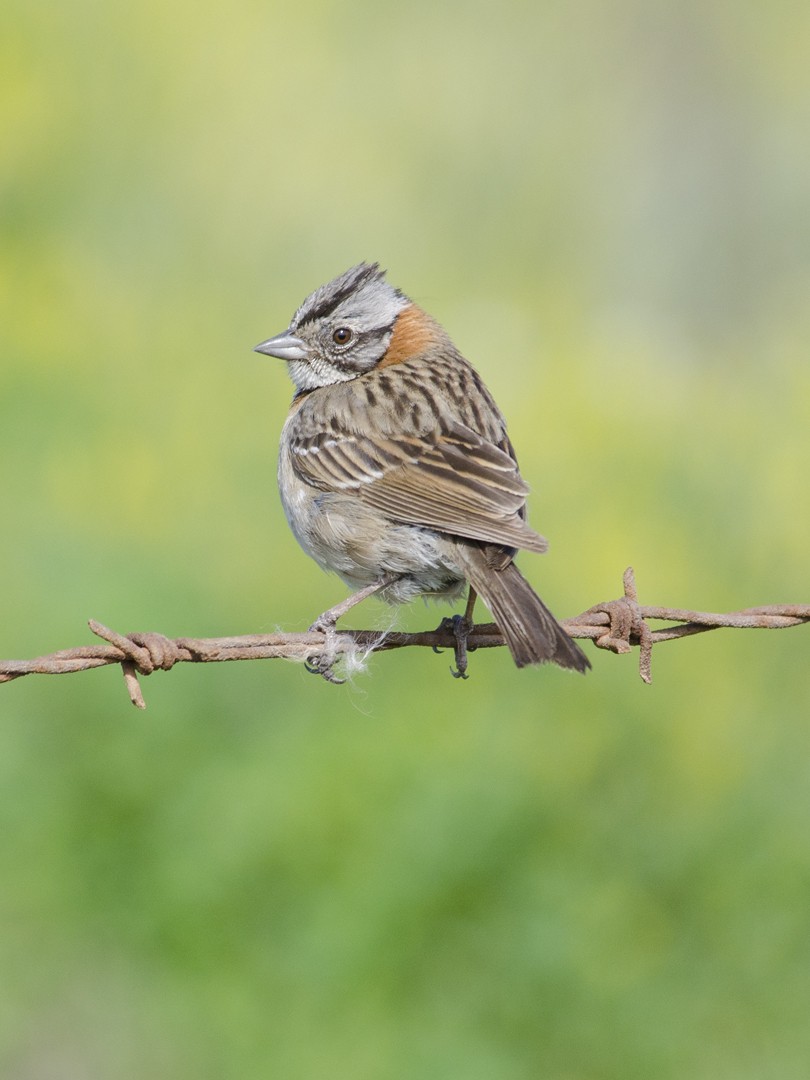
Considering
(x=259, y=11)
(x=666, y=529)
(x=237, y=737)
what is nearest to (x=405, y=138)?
(x=259, y=11)

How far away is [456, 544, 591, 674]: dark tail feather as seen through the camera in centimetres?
362

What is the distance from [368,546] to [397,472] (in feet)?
0.77

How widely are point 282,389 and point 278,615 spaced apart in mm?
1905

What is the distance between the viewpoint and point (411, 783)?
17.2ft

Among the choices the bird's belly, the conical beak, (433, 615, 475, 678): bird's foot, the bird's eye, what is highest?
the bird's eye

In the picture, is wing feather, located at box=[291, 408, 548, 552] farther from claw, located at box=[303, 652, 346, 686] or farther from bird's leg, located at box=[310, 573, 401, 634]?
claw, located at box=[303, 652, 346, 686]

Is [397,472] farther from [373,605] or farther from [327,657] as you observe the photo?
[373,605]

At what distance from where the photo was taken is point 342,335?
17.3 ft

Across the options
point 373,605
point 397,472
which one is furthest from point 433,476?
point 373,605

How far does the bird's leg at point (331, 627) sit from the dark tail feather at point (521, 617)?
0.38m

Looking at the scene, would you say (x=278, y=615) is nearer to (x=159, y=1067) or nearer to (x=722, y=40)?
(x=159, y=1067)

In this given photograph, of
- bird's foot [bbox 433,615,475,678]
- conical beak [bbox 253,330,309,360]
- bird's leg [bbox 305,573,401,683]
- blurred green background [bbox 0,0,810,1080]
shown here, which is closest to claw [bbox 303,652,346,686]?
bird's leg [bbox 305,573,401,683]

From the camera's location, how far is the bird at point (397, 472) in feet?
13.4

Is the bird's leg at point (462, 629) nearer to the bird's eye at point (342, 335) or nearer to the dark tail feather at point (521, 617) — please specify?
the dark tail feather at point (521, 617)
